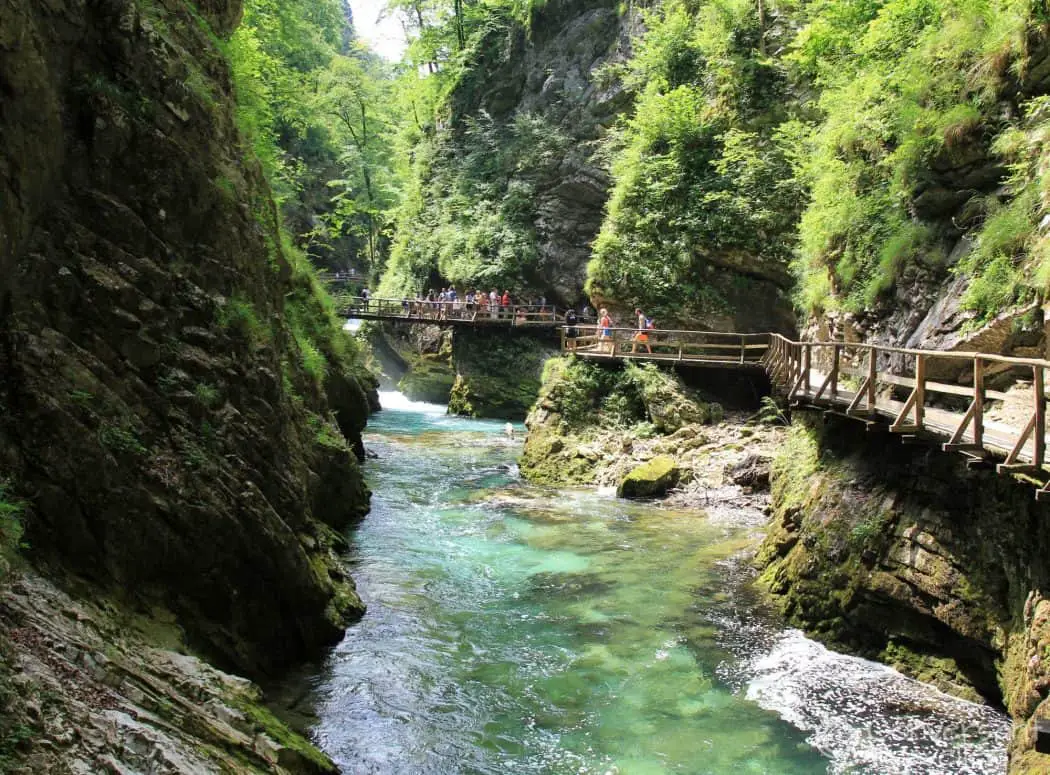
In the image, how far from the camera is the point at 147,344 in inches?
264

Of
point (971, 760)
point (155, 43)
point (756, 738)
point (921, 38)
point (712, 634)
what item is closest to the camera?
point (971, 760)

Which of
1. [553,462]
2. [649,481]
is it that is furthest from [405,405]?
[649,481]

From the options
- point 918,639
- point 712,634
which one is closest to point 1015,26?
point 918,639

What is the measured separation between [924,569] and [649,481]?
336 inches

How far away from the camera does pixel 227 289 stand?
842cm

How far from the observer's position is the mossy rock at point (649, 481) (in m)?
16.4

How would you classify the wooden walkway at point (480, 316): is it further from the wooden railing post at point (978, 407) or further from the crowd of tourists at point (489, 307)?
the wooden railing post at point (978, 407)

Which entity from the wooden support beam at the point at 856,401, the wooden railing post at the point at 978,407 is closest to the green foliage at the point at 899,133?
the wooden support beam at the point at 856,401

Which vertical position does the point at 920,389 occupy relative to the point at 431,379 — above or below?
above

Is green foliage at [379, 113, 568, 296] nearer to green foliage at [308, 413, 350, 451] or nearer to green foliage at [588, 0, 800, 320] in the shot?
green foliage at [588, 0, 800, 320]

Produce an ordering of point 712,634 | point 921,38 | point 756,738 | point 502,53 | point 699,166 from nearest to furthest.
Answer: point 756,738 < point 712,634 < point 921,38 < point 699,166 < point 502,53

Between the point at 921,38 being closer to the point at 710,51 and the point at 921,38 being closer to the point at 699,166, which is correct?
the point at 699,166

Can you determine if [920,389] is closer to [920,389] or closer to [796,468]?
[920,389]

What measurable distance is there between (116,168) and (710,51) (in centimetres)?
2389
